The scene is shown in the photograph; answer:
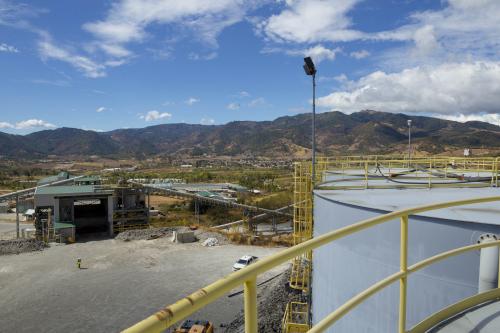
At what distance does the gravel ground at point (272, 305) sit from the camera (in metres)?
16.3

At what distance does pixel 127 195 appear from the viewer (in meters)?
39.5

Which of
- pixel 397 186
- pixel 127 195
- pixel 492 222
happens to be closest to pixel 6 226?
pixel 127 195

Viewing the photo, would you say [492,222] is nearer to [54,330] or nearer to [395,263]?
[395,263]

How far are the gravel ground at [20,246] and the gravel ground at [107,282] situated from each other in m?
0.84

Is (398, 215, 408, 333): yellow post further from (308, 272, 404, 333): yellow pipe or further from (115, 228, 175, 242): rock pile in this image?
(115, 228, 175, 242): rock pile

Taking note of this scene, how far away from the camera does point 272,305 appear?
18516 mm

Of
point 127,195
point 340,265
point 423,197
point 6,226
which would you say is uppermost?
point 423,197

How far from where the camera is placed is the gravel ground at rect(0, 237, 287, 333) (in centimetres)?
1809

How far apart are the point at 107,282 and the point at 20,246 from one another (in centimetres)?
1319

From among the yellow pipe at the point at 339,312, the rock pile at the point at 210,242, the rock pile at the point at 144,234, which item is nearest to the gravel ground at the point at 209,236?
the rock pile at the point at 210,242

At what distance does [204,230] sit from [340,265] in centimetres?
2992

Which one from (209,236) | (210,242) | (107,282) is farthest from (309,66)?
(209,236)

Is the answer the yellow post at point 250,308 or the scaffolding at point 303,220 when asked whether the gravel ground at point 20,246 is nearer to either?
the scaffolding at point 303,220

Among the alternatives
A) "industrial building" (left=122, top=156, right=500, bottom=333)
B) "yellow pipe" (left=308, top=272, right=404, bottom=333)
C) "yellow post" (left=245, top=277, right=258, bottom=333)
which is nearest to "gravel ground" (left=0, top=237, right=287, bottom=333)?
"industrial building" (left=122, top=156, right=500, bottom=333)
